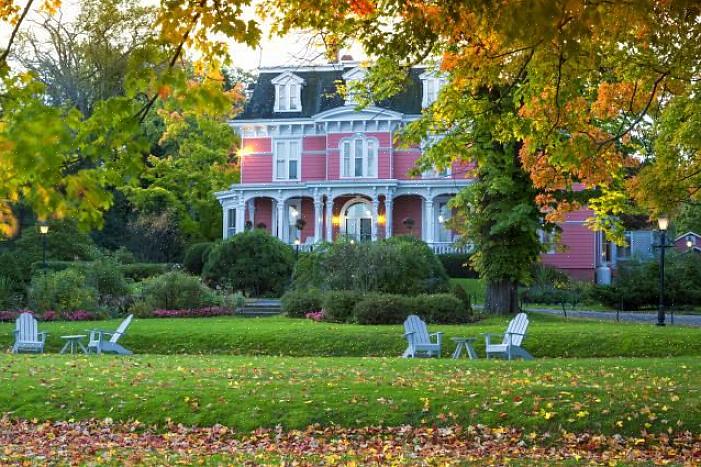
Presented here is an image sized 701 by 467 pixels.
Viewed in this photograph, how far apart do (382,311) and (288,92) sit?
24225mm

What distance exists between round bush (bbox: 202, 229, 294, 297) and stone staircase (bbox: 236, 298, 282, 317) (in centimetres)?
292

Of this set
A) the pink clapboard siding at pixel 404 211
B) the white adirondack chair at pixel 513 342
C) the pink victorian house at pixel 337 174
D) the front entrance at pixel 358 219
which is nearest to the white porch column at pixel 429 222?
the pink victorian house at pixel 337 174

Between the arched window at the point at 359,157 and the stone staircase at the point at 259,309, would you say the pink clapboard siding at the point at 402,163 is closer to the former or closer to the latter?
the arched window at the point at 359,157

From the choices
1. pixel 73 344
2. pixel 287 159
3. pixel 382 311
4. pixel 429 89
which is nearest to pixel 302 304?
pixel 382 311

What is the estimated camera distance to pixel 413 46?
40.1 feet

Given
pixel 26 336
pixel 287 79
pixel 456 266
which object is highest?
pixel 287 79

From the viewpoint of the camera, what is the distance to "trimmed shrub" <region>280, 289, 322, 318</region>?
28.6 metres

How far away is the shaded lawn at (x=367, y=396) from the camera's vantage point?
1137cm

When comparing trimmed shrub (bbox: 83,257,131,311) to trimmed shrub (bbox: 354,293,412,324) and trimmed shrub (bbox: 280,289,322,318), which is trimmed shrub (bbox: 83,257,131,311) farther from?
trimmed shrub (bbox: 354,293,412,324)

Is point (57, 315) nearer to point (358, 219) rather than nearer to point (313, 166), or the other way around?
point (313, 166)

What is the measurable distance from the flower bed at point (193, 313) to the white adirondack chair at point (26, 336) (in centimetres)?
836

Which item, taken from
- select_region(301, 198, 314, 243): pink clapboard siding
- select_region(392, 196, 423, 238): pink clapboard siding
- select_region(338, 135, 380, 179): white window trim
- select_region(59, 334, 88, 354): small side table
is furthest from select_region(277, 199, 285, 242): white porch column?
select_region(59, 334, 88, 354): small side table

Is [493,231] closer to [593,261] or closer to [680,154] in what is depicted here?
[680,154]

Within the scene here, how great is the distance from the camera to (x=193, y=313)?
94.7 feet
